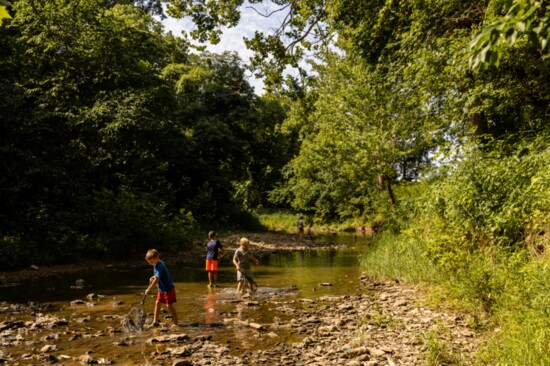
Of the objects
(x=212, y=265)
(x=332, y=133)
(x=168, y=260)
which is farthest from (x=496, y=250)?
(x=332, y=133)

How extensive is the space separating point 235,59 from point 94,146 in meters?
23.8

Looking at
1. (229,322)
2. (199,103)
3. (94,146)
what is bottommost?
(229,322)

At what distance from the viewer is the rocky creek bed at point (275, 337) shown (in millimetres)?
7297

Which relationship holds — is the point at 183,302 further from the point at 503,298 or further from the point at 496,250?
the point at 503,298

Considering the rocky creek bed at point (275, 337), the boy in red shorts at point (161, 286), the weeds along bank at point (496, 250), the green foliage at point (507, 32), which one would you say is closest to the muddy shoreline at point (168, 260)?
the rocky creek bed at point (275, 337)

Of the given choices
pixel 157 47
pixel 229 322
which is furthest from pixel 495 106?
pixel 157 47

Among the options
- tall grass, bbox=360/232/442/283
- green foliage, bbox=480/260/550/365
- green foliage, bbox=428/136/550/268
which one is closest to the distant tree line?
tall grass, bbox=360/232/442/283

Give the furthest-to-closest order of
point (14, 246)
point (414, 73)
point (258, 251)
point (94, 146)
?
1. point (258, 251)
2. point (94, 146)
3. point (14, 246)
4. point (414, 73)

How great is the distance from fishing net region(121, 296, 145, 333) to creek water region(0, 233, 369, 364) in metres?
0.20

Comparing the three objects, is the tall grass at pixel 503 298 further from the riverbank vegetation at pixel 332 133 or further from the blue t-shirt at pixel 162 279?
the blue t-shirt at pixel 162 279

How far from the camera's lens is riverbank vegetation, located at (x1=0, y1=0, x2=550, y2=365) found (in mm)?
8734

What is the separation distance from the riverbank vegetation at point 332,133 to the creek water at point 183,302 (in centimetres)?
287

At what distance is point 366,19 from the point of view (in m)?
16.0

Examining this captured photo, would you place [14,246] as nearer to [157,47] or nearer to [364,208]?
[157,47]
